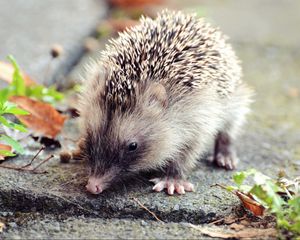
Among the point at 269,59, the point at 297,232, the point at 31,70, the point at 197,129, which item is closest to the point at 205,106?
the point at 197,129

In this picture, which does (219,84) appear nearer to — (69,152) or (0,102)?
(69,152)

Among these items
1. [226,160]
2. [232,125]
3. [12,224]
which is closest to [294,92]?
[232,125]

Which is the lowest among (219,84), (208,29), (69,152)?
(69,152)

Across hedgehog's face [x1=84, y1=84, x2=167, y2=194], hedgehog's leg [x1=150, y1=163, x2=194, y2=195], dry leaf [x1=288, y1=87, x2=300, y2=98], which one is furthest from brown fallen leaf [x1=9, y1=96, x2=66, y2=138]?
dry leaf [x1=288, y1=87, x2=300, y2=98]

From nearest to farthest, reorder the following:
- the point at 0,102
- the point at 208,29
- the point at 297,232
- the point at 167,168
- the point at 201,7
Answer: the point at 297,232, the point at 0,102, the point at 167,168, the point at 208,29, the point at 201,7

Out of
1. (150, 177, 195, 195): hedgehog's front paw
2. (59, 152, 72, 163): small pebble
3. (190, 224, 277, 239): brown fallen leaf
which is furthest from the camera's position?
(59, 152, 72, 163): small pebble

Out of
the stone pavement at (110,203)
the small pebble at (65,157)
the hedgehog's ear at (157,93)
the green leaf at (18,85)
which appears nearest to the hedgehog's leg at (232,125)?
the stone pavement at (110,203)

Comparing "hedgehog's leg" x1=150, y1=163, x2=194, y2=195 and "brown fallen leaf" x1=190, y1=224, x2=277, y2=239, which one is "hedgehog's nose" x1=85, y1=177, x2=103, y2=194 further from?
"brown fallen leaf" x1=190, y1=224, x2=277, y2=239
